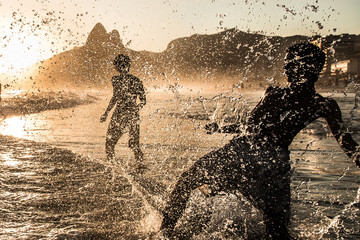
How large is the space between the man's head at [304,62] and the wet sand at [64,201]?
7.17 feet

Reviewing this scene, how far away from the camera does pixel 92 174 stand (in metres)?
5.50

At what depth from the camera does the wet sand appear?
3.39 meters

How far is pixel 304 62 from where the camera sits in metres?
2.49

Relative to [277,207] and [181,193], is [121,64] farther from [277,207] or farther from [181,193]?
[277,207]

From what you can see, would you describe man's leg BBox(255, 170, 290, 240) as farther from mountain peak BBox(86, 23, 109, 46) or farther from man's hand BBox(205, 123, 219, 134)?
mountain peak BBox(86, 23, 109, 46)

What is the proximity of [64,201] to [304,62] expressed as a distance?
3.25 metres

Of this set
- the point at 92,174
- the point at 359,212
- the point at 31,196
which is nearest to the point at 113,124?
the point at 92,174

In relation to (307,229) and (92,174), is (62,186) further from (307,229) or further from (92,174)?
(307,229)

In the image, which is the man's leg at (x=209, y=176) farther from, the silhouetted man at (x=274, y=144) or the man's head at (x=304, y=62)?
the man's head at (x=304, y=62)

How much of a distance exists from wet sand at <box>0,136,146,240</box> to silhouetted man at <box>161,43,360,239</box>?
4.62 ft

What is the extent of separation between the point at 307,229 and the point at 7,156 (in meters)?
5.68

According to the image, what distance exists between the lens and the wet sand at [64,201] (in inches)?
134

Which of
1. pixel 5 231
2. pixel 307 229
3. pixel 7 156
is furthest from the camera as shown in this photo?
pixel 7 156

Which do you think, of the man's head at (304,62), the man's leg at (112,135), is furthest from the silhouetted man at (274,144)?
the man's leg at (112,135)
